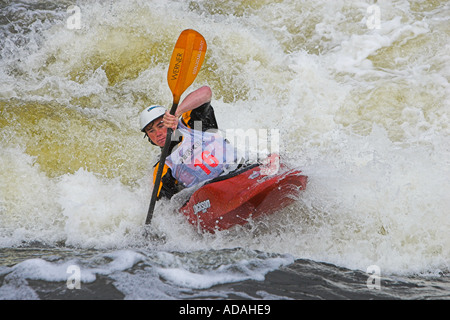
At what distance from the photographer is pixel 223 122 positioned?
537 centimetres

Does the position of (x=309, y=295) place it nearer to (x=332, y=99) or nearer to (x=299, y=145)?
(x=299, y=145)

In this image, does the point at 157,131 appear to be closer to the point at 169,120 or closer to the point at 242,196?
the point at 169,120

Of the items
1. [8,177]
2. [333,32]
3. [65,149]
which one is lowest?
[8,177]

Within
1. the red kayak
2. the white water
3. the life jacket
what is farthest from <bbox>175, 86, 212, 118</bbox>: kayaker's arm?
the white water

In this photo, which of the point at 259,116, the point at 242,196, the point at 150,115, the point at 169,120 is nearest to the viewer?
the point at 242,196

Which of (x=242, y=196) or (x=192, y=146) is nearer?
(x=242, y=196)

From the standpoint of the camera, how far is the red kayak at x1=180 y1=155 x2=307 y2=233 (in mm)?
3281

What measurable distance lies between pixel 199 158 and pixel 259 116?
1958 millimetres

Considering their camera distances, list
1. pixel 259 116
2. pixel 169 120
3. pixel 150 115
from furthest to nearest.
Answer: pixel 259 116 < pixel 150 115 < pixel 169 120

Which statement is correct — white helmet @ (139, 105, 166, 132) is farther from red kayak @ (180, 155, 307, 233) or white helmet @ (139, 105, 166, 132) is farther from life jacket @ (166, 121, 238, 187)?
red kayak @ (180, 155, 307, 233)

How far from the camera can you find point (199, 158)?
11.9 ft

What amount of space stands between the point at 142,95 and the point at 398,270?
3.54 metres

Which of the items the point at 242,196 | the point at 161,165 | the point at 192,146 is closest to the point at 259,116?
the point at 192,146
